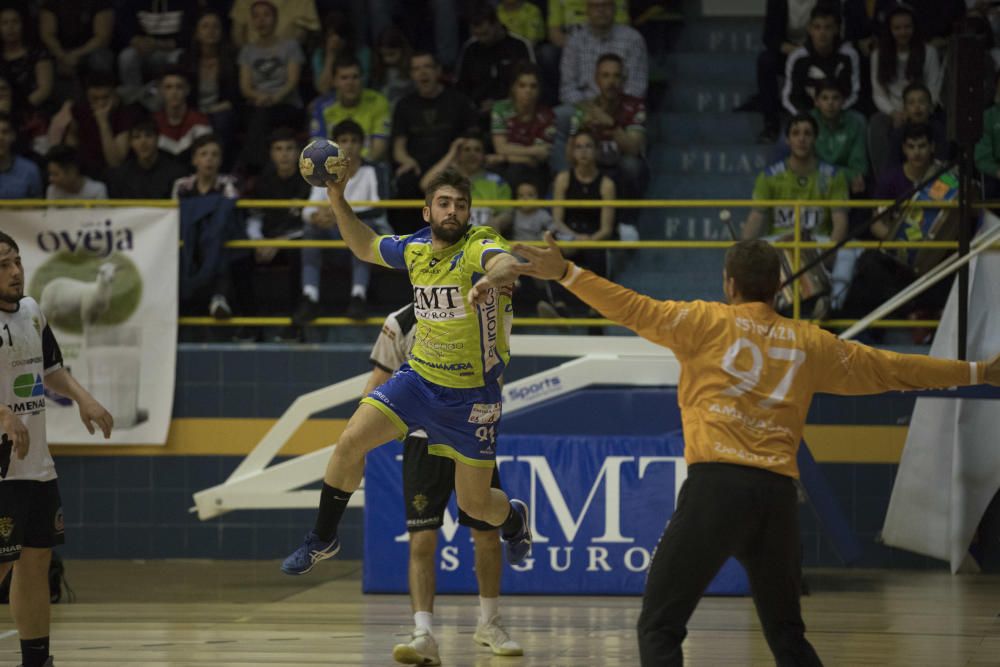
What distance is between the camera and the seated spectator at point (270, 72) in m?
13.7

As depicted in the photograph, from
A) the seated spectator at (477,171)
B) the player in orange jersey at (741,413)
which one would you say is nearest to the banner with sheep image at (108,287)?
the seated spectator at (477,171)

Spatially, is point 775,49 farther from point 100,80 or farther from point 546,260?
point 546,260

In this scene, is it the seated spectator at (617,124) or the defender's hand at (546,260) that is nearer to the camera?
the defender's hand at (546,260)

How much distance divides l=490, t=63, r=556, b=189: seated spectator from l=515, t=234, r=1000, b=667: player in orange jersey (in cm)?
733

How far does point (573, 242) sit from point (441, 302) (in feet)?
14.5

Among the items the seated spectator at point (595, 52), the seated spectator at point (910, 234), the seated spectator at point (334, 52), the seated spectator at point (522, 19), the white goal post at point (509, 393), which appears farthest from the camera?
the seated spectator at point (522, 19)

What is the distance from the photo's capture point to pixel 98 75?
13.8m

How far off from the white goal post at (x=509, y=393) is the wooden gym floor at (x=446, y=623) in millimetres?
666

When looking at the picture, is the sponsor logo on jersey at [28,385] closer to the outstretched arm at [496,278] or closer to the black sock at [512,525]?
the outstretched arm at [496,278]

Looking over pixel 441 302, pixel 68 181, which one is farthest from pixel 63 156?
pixel 441 302

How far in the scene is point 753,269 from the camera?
574cm

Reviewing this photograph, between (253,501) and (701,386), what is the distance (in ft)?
20.8

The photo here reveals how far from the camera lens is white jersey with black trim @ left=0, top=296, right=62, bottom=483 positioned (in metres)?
6.94

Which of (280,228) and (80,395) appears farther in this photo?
(280,228)
